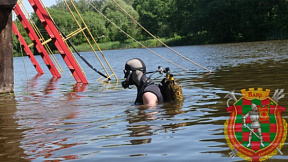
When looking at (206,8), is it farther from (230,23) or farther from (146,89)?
(146,89)

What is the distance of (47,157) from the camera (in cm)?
546

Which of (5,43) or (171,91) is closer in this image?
(171,91)

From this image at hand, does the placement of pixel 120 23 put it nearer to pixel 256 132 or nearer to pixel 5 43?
pixel 5 43

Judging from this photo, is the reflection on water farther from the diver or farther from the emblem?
the emblem

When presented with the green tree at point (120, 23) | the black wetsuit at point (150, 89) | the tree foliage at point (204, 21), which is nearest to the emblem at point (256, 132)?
the black wetsuit at point (150, 89)

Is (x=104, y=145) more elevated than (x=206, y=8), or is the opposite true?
(x=206, y=8)

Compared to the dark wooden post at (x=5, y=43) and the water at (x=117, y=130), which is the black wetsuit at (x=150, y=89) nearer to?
the water at (x=117, y=130)

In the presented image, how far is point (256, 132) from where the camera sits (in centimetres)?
554

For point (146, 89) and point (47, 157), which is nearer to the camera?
point (47, 157)

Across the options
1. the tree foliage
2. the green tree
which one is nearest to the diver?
the tree foliage

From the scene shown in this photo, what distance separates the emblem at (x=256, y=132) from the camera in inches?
197

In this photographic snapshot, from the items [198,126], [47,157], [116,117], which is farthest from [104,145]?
[116,117]

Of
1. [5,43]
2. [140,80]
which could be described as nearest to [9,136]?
[140,80]

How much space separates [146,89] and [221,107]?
4.59 ft
